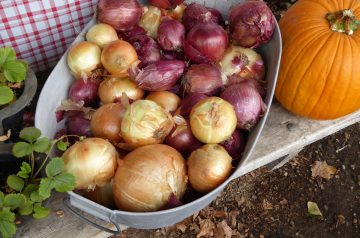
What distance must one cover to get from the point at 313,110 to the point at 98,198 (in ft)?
2.19

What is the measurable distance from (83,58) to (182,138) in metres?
0.34

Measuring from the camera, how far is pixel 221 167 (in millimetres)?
891

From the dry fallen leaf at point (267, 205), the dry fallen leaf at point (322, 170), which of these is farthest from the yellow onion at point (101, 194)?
the dry fallen leaf at point (322, 170)

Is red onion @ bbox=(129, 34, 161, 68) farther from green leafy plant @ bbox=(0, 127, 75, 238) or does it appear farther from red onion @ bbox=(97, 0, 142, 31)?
green leafy plant @ bbox=(0, 127, 75, 238)

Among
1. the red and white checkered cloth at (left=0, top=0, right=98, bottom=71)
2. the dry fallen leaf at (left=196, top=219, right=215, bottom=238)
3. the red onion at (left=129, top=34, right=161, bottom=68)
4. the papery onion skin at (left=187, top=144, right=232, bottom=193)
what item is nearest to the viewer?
the papery onion skin at (left=187, top=144, right=232, bottom=193)

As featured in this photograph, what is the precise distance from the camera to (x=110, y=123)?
95cm

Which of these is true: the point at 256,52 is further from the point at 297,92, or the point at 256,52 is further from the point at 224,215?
the point at 224,215

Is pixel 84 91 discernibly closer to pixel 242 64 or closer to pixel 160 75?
pixel 160 75

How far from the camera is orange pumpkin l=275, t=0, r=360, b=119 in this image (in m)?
1.10

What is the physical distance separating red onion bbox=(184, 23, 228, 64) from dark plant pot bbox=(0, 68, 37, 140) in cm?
41

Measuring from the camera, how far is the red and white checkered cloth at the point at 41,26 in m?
1.19

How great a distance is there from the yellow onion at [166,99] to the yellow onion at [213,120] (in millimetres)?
89

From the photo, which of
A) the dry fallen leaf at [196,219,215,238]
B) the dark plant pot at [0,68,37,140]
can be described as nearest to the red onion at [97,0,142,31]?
the dark plant pot at [0,68,37,140]

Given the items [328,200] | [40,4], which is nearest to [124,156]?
[40,4]
